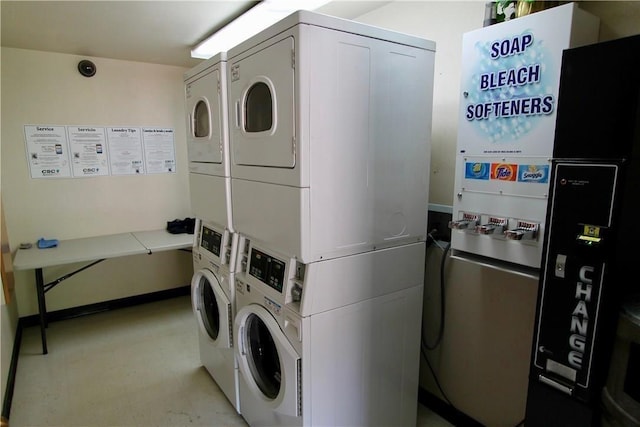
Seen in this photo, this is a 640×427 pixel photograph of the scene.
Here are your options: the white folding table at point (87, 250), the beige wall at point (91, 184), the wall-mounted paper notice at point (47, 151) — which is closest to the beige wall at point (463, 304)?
the white folding table at point (87, 250)

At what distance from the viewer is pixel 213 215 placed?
7.24 ft

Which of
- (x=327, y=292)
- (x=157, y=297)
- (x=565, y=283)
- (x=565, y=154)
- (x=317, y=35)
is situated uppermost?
(x=317, y=35)

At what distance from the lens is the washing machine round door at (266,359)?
1571 millimetres

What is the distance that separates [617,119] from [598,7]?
84 centimetres

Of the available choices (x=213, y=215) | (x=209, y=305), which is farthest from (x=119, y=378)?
(x=213, y=215)

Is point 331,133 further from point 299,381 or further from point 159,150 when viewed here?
point 159,150

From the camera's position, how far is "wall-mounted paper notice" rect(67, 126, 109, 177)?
133 inches

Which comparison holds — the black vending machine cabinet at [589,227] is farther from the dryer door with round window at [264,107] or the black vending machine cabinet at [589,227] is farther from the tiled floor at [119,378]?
the tiled floor at [119,378]

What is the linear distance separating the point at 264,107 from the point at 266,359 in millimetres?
1322

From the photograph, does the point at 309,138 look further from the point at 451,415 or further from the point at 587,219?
the point at 451,415

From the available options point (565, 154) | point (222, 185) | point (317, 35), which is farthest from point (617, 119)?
point (222, 185)

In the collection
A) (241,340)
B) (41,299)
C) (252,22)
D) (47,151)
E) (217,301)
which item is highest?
(252,22)

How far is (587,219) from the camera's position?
1010mm

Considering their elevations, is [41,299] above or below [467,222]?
below
